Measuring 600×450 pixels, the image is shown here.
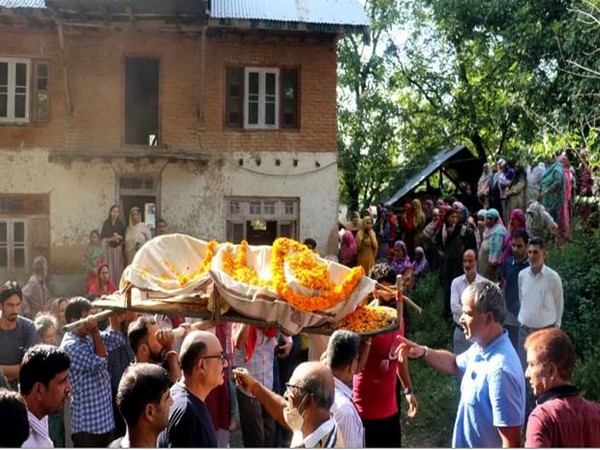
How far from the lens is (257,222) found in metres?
13.3

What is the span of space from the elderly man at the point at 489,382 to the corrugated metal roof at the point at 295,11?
9.49 metres

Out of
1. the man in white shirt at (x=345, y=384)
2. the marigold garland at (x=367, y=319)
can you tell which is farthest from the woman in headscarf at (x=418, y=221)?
the man in white shirt at (x=345, y=384)

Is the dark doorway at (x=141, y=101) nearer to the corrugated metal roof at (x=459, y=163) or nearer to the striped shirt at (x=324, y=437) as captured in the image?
the corrugated metal roof at (x=459, y=163)

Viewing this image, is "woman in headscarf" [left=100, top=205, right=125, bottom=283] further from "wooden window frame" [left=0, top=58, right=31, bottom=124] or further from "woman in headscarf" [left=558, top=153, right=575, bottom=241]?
"woman in headscarf" [left=558, top=153, right=575, bottom=241]

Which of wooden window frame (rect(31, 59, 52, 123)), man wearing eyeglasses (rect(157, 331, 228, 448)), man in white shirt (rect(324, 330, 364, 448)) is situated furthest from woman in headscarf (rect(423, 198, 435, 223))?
man wearing eyeglasses (rect(157, 331, 228, 448))

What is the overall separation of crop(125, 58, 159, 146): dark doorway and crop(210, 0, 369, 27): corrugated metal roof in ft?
5.65

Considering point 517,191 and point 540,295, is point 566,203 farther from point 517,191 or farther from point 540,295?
point 540,295

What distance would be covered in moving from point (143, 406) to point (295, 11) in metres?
10.4

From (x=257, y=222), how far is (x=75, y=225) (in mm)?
3076

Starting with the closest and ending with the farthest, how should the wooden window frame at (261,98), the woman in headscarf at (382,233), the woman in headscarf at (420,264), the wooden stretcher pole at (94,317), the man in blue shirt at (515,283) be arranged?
the wooden stretcher pole at (94,317)
the man in blue shirt at (515,283)
the woman in headscarf at (420,264)
the woman in headscarf at (382,233)
the wooden window frame at (261,98)

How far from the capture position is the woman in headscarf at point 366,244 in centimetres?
1143

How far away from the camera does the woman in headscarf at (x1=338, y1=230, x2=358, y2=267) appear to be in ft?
37.9

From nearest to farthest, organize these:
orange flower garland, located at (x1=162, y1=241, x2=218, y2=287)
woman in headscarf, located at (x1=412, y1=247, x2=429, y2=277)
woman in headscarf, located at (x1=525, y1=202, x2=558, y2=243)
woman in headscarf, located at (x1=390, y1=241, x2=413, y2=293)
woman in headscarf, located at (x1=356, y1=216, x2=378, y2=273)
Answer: orange flower garland, located at (x1=162, y1=241, x2=218, y2=287) < woman in headscarf, located at (x1=390, y1=241, x2=413, y2=293) < woman in headscarf, located at (x1=525, y1=202, x2=558, y2=243) < woman in headscarf, located at (x1=412, y1=247, x2=429, y2=277) < woman in headscarf, located at (x1=356, y1=216, x2=378, y2=273)

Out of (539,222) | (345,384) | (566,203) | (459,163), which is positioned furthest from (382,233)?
(345,384)
